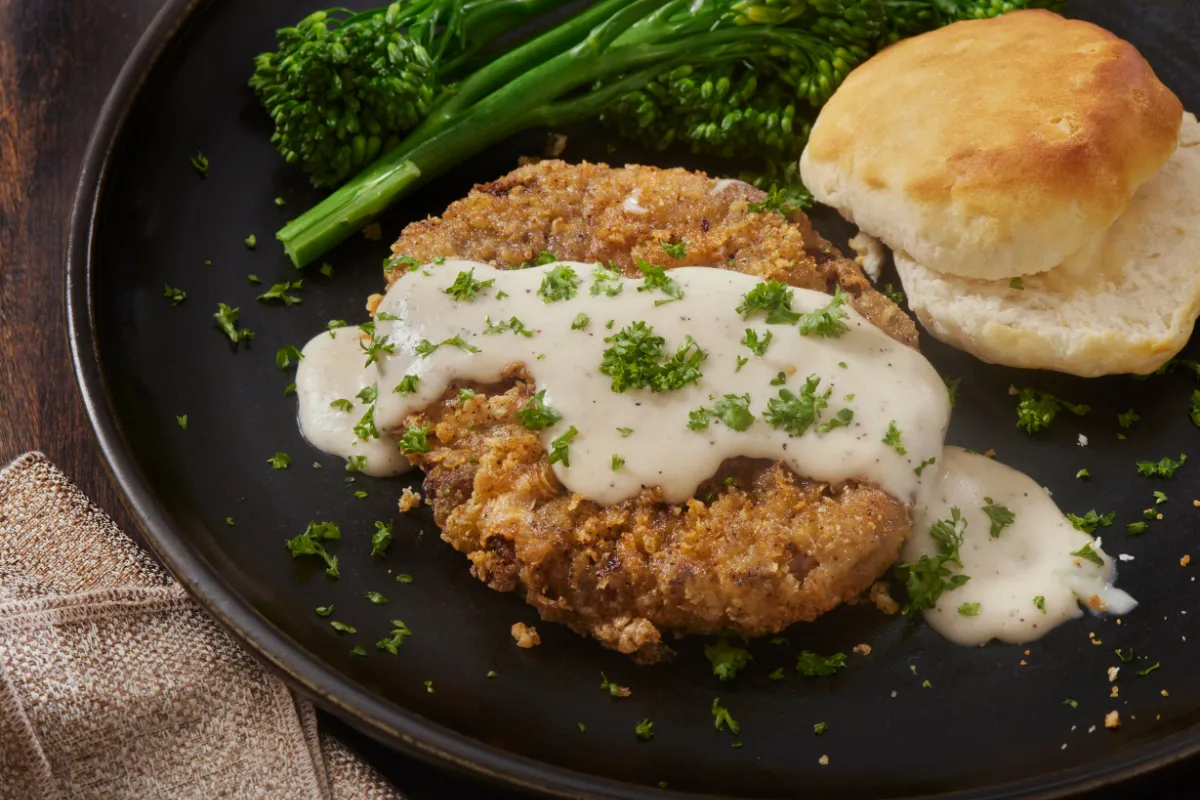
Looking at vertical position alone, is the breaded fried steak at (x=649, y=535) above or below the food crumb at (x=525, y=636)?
above

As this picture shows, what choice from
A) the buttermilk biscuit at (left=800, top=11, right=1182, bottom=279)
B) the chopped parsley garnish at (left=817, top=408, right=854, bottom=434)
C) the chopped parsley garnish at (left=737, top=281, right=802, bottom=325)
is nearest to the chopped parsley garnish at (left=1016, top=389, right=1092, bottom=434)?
the buttermilk biscuit at (left=800, top=11, right=1182, bottom=279)

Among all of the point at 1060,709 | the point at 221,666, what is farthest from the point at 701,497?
the point at 221,666

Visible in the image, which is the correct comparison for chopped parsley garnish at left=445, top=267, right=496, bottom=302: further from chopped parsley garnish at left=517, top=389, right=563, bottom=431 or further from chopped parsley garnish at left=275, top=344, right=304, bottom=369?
chopped parsley garnish at left=275, top=344, right=304, bottom=369

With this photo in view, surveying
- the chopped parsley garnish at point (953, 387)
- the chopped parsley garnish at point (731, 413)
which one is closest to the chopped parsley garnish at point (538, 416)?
the chopped parsley garnish at point (731, 413)

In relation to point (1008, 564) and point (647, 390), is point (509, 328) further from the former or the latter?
point (1008, 564)

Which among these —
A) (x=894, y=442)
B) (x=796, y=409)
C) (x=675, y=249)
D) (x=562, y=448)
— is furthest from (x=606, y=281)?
(x=894, y=442)

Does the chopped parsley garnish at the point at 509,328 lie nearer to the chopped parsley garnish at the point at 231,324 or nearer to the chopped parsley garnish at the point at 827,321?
the chopped parsley garnish at the point at 827,321
